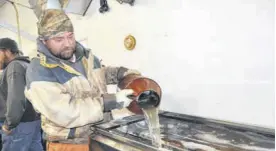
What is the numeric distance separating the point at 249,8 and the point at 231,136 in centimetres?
70

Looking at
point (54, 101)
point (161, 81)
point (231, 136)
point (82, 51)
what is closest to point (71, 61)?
point (82, 51)

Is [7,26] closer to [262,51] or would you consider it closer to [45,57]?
[45,57]

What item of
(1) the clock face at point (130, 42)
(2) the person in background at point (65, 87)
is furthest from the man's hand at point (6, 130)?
(1) the clock face at point (130, 42)

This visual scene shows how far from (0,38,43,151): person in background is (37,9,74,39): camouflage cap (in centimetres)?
81

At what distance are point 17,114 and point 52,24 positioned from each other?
1.00 meters

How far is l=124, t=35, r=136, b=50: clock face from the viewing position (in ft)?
7.61

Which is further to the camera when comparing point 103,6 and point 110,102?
point 103,6

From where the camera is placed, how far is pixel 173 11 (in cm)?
198

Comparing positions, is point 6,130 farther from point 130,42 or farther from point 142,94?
point 142,94

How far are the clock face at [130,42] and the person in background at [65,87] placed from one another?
0.41 metres

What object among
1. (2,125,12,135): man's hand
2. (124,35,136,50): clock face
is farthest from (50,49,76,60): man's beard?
(2,125,12,135): man's hand

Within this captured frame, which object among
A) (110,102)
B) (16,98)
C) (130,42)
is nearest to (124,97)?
(110,102)

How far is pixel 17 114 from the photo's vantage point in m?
2.32

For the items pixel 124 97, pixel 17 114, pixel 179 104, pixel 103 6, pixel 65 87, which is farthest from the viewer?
pixel 103 6
